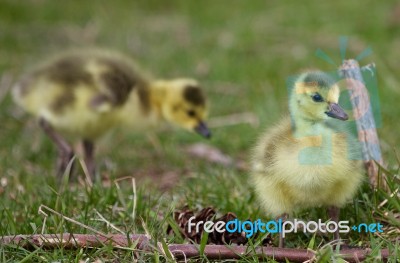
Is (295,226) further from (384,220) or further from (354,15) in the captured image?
(354,15)

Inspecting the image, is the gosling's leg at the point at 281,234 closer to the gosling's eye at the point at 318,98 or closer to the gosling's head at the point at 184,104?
the gosling's eye at the point at 318,98

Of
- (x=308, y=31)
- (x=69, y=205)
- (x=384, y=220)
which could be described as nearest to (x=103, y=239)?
(x=69, y=205)

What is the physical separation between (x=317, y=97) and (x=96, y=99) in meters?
1.67

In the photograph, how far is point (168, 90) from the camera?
355 centimetres

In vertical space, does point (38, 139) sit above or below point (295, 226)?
below

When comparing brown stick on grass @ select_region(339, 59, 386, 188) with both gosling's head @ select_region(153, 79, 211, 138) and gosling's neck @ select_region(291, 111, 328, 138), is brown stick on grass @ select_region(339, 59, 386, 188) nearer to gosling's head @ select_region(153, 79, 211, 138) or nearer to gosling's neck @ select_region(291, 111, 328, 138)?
gosling's neck @ select_region(291, 111, 328, 138)

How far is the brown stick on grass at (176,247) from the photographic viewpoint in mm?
1880

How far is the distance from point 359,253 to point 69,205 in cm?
99

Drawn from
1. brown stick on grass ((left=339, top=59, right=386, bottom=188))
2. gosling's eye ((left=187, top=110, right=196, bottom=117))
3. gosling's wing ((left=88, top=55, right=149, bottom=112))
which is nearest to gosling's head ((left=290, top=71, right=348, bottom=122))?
brown stick on grass ((left=339, top=59, right=386, bottom=188))

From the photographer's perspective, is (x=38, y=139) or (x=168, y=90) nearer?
(x=168, y=90)

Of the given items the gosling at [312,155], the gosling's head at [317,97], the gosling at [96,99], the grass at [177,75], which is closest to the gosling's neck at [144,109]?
the gosling at [96,99]

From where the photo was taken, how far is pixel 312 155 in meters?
1.82

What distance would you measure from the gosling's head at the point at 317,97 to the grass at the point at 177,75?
34 centimetres

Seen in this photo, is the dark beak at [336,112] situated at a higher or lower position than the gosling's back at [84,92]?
higher
